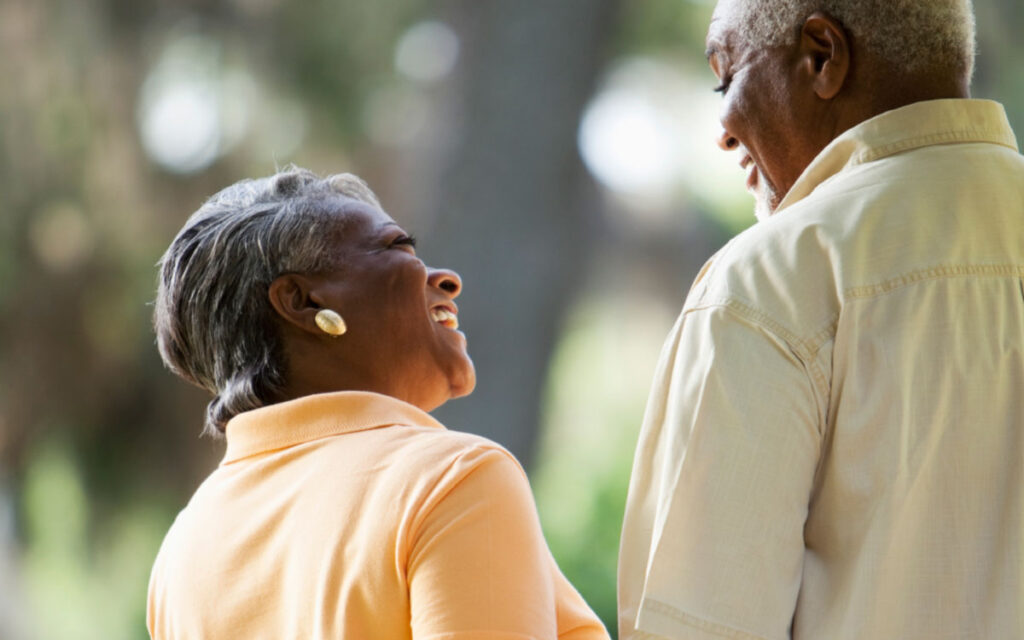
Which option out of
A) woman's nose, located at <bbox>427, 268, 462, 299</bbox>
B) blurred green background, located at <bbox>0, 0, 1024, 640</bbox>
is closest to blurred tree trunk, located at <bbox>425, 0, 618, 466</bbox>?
blurred green background, located at <bbox>0, 0, 1024, 640</bbox>

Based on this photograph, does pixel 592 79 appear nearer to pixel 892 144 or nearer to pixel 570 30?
pixel 570 30

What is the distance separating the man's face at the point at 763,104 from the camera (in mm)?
1477

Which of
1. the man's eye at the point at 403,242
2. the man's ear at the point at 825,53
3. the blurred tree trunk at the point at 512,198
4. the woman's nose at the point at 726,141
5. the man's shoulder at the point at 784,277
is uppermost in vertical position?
the man's ear at the point at 825,53

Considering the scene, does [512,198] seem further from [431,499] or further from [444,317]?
[431,499]

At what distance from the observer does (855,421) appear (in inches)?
49.8

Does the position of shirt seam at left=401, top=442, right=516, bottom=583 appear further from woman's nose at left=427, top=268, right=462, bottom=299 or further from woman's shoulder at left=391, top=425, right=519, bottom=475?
woman's nose at left=427, top=268, right=462, bottom=299

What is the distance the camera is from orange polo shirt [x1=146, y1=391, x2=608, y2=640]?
1264 millimetres

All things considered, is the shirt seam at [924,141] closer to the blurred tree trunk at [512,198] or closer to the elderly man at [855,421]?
the elderly man at [855,421]

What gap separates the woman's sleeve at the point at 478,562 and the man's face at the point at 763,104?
476 mm

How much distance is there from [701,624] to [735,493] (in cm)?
12

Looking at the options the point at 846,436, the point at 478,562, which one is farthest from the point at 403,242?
the point at 846,436

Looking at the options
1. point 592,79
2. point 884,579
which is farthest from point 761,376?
point 592,79

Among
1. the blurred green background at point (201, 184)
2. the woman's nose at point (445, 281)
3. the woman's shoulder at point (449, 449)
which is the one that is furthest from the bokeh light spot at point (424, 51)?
the woman's shoulder at point (449, 449)

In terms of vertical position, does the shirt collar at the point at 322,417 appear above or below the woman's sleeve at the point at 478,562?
above
